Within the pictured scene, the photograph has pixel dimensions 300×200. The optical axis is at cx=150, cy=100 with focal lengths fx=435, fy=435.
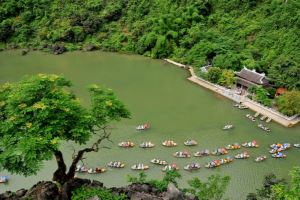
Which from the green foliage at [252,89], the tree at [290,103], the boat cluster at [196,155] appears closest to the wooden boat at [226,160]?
the boat cluster at [196,155]

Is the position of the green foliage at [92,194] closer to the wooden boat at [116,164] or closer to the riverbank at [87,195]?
the riverbank at [87,195]

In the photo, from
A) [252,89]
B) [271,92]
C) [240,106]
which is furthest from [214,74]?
[271,92]

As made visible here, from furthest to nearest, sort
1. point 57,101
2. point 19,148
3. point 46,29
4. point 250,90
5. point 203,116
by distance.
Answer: point 46,29
point 250,90
point 203,116
point 57,101
point 19,148

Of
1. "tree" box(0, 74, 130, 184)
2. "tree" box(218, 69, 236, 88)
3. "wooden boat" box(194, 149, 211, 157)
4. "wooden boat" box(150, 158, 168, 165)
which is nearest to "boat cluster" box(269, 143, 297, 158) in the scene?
"wooden boat" box(194, 149, 211, 157)

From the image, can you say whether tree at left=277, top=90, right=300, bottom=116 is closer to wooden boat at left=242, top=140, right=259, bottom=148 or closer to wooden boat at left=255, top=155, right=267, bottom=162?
wooden boat at left=242, top=140, right=259, bottom=148

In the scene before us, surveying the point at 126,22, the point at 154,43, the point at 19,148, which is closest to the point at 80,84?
the point at 154,43

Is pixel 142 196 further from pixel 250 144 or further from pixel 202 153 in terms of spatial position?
pixel 250 144

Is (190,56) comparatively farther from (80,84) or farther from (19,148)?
(19,148)
